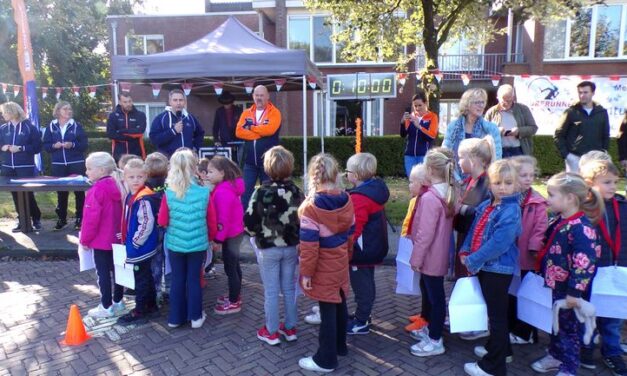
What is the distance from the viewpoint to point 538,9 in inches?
312

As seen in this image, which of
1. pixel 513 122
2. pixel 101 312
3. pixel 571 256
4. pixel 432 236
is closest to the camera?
pixel 571 256

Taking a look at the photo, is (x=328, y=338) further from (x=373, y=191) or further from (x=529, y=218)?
(x=529, y=218)

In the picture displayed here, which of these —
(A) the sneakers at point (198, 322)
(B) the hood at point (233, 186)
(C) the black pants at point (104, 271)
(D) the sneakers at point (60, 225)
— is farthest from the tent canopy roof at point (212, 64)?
(A) the sneakers at point (198, 322)

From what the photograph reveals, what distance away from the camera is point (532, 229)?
317cm

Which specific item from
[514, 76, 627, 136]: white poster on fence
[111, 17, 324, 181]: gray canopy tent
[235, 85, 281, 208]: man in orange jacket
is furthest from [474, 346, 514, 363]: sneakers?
[514, 76, 627, 136]: white poster on fence

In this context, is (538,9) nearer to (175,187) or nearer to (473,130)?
(473,130)

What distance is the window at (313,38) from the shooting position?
17.3 meters

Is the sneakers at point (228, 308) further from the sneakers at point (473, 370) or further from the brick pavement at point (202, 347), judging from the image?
the sneakers at point (473, 370)

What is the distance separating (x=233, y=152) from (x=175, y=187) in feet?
17.3

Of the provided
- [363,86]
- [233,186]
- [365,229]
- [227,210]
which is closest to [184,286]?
[227,210]

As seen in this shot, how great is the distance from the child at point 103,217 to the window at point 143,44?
17.8 m

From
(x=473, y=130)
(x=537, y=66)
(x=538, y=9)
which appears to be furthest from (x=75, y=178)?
(x=537, y=66)

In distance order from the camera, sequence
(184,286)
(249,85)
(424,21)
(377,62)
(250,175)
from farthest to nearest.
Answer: (377,62)
(249,85)
(424,21)
(250,175)
(184,286)

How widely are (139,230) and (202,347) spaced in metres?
1.09
